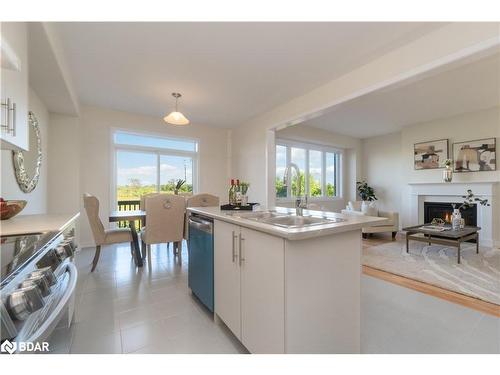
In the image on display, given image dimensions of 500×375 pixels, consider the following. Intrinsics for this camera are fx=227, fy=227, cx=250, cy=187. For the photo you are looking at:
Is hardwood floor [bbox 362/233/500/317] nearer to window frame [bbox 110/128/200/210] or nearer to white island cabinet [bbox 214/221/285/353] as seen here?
white island cabinet [bbox 214/221/285/353]

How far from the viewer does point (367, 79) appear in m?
2.71

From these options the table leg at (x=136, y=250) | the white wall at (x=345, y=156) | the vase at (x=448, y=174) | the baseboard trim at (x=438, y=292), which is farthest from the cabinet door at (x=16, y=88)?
the vase at (x=448, y=174)

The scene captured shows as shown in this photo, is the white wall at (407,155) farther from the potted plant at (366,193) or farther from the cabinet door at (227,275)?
the cabinet door at (227,275)

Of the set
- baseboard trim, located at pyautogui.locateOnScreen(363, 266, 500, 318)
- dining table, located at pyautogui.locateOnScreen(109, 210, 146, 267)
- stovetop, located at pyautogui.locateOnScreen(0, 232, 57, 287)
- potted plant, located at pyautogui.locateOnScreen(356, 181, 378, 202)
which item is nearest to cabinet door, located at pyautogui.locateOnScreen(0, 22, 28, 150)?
stovetop, located at pyautogui.locateOnScreen(0, 232, 57, 287)

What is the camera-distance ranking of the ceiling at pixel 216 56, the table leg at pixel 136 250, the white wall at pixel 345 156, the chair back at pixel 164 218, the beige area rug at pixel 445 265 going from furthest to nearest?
the white wall at pixel 345 156 < the table leg at pixel 136 250 < the chair back at pixel 164 218 < the beige area rug at pixel 445 265 < the ceiling at pixel 216 56

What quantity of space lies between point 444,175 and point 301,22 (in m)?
4.53

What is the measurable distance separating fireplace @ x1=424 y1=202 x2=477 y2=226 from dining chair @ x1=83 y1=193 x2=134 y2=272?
5.65 m

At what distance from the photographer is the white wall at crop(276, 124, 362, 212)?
5.98 meters

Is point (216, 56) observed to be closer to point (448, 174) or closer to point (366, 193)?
point (448, 174)

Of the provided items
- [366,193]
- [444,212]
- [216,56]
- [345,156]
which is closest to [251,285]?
[216,56]

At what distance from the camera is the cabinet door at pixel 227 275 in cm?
148

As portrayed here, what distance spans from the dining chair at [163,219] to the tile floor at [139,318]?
41cm

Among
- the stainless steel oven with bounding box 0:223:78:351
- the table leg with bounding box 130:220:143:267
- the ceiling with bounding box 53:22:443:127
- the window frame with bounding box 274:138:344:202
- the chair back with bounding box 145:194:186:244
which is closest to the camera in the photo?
the stainless steel oven with bounding box 0:223:78:351

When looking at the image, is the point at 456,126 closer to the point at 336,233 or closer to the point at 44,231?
the point at 336,233
